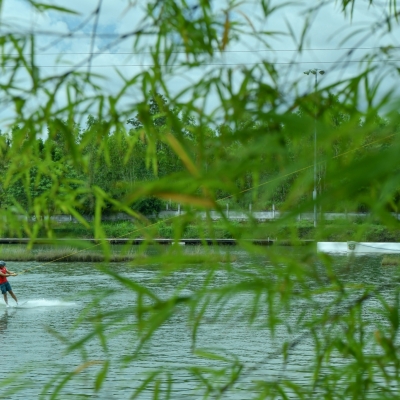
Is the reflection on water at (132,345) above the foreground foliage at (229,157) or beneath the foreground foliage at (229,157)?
beneath

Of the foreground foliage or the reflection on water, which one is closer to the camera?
the foreground foliage

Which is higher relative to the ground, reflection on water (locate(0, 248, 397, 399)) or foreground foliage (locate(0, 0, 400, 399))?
foreground foliage (locate(0, 0, 400, 399))

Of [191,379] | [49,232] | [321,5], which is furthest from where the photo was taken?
[191,379]

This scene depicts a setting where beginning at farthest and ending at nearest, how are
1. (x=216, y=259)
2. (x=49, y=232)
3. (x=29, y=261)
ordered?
(x=29, y=261), (x=49, y=232), (x=216, y=259)

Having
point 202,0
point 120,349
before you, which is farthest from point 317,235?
point 120,349

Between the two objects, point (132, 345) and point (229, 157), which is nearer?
point (229, 157)

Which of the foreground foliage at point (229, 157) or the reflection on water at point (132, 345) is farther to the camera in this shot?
the reflection on water at point (132, 345)

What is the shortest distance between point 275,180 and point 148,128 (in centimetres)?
59

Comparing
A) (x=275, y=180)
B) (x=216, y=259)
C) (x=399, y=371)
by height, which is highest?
(x=275, y=180)

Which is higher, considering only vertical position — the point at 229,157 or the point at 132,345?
the point at 229,157

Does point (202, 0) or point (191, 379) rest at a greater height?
point (202, 0)

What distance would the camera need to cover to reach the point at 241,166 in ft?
4.42

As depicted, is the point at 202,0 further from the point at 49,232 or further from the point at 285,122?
the point at 49,232

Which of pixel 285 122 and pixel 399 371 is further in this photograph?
pixel 399 371
